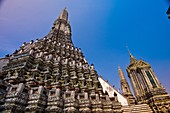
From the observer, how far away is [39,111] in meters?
6.98

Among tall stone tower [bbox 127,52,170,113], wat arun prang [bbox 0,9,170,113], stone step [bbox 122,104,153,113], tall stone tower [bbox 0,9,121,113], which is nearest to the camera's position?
tall stone tower [bbox 0,9,121,113]

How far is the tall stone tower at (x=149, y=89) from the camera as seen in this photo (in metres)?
9.82

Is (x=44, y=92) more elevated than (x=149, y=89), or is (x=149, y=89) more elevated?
(x=149, y=89)

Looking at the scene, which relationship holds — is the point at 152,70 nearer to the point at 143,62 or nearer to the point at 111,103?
the point at 143,62

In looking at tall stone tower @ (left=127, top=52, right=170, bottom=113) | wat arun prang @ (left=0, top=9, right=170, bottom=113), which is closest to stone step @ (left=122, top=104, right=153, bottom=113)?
wat arun prang @ (left=0, top=9, right=170, bottom=113)

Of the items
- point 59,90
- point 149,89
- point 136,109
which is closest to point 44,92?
point 59,90

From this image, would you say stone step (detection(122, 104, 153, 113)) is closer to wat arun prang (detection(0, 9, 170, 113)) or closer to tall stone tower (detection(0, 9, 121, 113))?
wat arun prang (detection(0, 9, 170, 113))

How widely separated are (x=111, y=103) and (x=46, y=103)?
231 inches

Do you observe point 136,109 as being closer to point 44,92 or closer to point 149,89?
point 149,89

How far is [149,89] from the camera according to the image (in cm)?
1266

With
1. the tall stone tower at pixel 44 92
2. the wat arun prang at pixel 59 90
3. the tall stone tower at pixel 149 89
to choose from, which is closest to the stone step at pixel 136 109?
the wat arun prang at pixel 59 90

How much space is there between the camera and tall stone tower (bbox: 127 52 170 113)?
9.82 m

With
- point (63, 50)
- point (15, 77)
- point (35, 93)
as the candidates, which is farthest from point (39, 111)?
point (63, 50)

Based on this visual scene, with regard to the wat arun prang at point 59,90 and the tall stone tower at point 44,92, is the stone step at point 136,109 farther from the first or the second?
the tall stone tower at point 44,92
